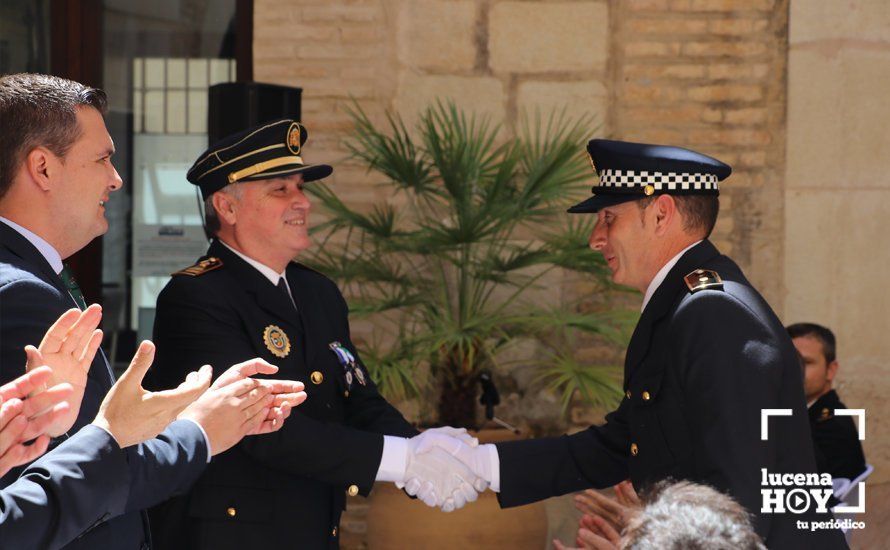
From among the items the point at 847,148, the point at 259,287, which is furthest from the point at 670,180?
the point at 847,148

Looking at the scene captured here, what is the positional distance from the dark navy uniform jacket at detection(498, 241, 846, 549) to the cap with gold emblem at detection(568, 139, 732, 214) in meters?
0.16

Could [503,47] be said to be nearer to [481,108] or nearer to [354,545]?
[481,108]

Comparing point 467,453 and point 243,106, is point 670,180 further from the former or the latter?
point 243,106

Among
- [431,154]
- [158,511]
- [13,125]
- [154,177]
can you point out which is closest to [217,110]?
[431,154]

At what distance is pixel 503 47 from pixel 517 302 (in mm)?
1161

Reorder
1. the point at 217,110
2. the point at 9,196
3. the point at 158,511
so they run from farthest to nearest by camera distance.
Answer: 1. the point at 217,110
2. the point at 158,511
3. the point at 9,196

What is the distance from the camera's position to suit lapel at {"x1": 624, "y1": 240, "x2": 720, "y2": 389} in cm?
288

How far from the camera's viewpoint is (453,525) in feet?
14.8

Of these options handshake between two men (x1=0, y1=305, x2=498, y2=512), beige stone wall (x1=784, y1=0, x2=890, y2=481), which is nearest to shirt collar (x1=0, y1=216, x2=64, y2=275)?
handshake between two men (x1=0, y1=305, x2=498, y2=512)

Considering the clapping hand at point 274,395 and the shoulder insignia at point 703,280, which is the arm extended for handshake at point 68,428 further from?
the shoulder insignia at point 703,280

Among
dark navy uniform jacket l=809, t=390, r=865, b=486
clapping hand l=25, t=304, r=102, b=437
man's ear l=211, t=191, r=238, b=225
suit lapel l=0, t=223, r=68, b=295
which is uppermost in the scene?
man's ear l=211, t=191, r=238, b=225

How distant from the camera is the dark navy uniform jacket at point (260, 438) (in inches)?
127

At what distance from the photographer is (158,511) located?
3342 millimetres

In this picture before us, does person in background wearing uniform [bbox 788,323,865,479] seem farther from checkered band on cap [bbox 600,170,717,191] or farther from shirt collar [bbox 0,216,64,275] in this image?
shirt collar [bbox 0,216,64,275]
